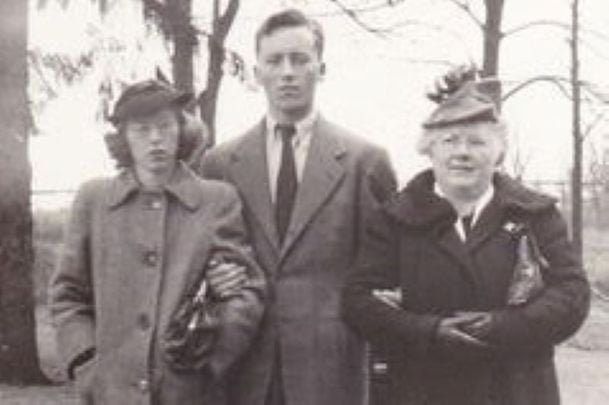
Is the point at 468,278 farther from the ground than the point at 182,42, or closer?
closer

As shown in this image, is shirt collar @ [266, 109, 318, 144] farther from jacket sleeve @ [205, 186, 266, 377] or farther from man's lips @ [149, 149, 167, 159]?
man's lips @ [149, 149, 167, 159]

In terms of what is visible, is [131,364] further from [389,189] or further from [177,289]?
[389,189]

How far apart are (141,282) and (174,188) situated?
0.35 metres

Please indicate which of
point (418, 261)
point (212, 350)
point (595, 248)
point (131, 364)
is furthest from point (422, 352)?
point (595, 248)

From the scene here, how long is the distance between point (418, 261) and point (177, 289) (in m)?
0.85

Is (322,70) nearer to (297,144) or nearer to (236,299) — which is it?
(297,144)

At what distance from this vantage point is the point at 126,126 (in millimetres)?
4316

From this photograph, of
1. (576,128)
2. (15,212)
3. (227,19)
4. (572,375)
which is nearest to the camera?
(15,212)

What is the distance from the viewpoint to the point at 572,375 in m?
13.5


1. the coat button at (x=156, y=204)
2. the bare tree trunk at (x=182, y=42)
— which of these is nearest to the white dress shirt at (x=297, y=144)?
the coat button at (x=156, y=204)

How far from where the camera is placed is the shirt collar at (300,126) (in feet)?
15.3

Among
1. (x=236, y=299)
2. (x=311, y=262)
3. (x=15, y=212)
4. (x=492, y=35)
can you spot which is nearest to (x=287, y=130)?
(x=311, y=262)

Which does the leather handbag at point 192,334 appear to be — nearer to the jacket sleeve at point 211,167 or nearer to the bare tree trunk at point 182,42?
the jacket sleeve at point 211,167

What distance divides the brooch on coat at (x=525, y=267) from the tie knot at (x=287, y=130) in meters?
1.01
